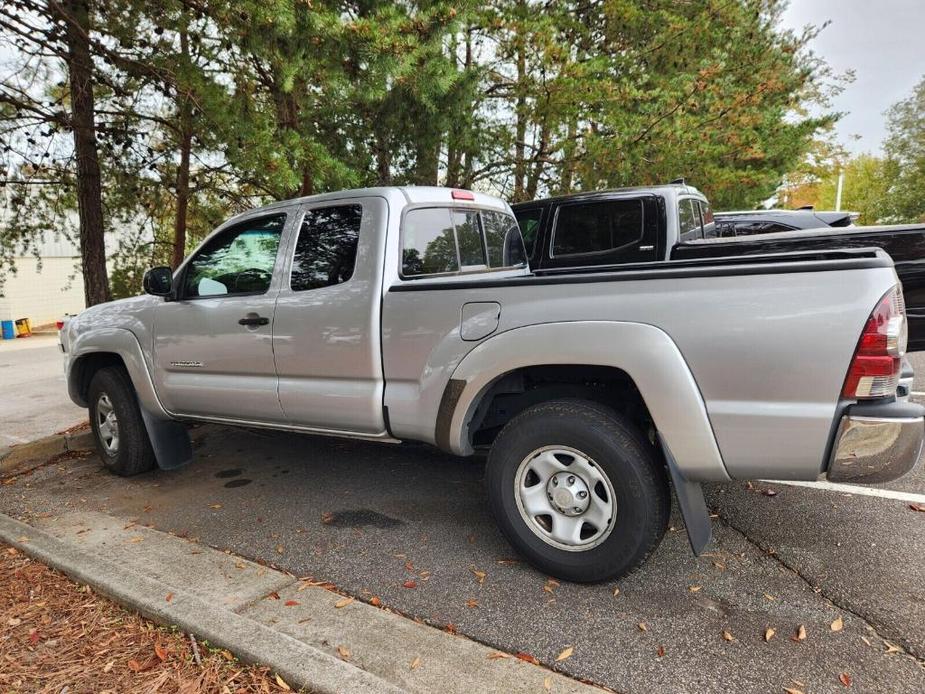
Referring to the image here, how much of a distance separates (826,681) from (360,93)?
4951 mm

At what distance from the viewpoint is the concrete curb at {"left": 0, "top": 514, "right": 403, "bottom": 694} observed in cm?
218

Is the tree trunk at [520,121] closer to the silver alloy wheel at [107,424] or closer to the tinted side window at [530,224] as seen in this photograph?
the tinted side window at [530,224]

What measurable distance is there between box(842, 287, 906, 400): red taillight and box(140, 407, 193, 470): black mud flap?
4336mm

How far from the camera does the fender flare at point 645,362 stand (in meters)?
2.46

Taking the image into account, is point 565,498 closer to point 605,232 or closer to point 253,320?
point 253,320

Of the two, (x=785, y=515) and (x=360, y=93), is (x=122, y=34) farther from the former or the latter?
(x=785, y=515)

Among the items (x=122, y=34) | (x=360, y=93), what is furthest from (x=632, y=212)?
(x=122, y=34)

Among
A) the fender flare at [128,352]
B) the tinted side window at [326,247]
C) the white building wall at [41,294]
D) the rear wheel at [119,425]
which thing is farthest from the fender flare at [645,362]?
the white building wall at [41,294]

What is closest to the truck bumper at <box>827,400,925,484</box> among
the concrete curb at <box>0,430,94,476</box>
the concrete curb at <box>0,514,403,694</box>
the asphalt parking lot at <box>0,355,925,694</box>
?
the asphalt parking lot at <box>0,355,925,694</box>

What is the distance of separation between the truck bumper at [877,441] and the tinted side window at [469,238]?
7.54 feet

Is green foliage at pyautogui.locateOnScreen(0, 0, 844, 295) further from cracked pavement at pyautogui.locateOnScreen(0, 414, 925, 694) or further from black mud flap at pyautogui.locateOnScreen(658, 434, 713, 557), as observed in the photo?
black mud flap at pyautogui.locateOnScreen(658, 434, 713, 557)

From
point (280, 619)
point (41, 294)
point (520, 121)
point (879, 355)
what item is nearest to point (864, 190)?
point (520, 121)

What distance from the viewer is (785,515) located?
11.5ft

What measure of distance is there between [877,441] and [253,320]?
3217mm
